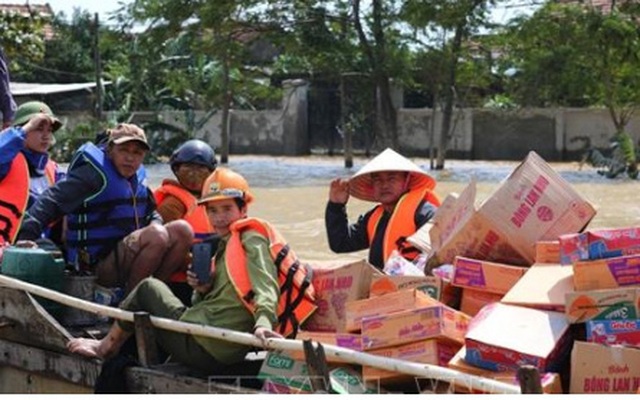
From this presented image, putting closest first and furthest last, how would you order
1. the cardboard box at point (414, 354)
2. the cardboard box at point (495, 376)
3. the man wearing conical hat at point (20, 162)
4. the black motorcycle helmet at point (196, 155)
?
the cardboard box at point (495, 376) → the cardboard box at point (414, 354) → the man wearing conical hat at point (20, 162) → the black motorcycle helmet at point (196, 155)

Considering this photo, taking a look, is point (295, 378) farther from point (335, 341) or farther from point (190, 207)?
point (190, 207)

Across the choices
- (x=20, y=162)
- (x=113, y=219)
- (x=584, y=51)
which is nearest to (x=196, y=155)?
(x=113, y=219)

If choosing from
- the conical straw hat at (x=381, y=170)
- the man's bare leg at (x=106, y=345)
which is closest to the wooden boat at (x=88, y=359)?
the man's bare leg at (x=106, y=345)

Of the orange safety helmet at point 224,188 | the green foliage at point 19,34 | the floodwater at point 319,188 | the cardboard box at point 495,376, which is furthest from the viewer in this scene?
the green foliage at point 19,34

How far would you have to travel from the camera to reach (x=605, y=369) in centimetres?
386

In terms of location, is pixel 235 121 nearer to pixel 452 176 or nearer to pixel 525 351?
pixel 452 176

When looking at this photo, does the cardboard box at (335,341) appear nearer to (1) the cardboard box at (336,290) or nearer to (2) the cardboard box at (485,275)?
(1) the cardboard box at (336,290)

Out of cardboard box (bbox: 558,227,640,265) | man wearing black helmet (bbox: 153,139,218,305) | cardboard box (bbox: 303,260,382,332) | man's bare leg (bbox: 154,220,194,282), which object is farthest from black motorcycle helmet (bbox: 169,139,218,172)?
cardboard box (bbox: 558,227,640,265)

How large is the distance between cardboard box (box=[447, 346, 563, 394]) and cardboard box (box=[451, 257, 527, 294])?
0.52 m

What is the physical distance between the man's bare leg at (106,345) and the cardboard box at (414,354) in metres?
1.08

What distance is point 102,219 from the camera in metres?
5.80

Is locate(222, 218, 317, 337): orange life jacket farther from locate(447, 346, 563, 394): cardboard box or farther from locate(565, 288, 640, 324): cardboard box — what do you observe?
locate(565, 288, 640, 324): cardboard box

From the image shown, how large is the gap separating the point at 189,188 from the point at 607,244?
2533mm

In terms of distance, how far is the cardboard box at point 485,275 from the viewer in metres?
4.64
